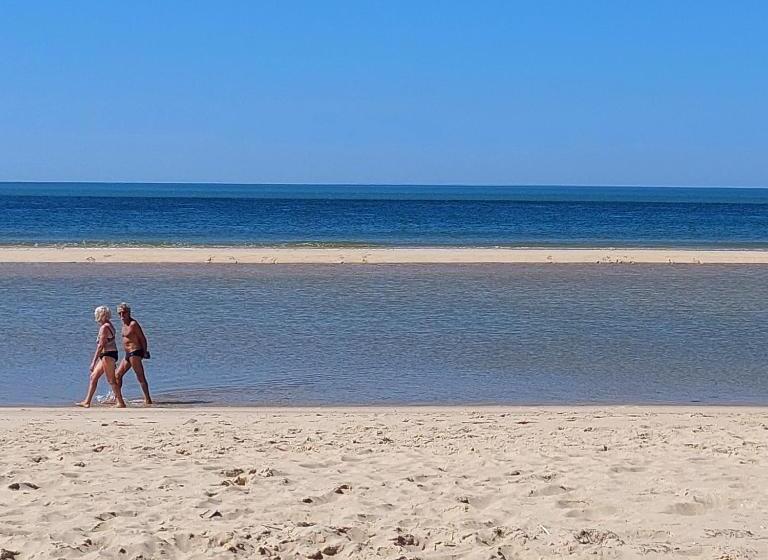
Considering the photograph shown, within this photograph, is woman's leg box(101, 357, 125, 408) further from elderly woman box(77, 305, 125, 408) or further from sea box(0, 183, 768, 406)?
sea box(0, 183, 768, 406)

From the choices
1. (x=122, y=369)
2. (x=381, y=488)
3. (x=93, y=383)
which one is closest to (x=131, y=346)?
(x=122, y=369)

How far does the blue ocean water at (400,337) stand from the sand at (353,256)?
5.23m

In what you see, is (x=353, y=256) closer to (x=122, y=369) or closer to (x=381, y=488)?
(x=122, y=369)

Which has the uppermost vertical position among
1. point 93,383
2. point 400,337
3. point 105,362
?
point 105,362

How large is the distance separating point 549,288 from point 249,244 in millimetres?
21237

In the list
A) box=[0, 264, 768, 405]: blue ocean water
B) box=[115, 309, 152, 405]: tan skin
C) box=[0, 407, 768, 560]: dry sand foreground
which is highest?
box=[115, 309, 152, 405]: tan skin

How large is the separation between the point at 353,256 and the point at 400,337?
19.0 m

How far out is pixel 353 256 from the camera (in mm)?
34969

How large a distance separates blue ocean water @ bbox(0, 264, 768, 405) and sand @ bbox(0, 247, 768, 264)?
17.2 feet

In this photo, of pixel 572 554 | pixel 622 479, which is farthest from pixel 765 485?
pixel 572 554

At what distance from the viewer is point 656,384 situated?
12.6 meters

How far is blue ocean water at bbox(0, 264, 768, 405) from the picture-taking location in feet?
39.7

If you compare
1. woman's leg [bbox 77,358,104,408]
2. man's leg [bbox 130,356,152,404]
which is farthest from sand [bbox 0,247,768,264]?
woman's leg [bbox 77,358,104,408]

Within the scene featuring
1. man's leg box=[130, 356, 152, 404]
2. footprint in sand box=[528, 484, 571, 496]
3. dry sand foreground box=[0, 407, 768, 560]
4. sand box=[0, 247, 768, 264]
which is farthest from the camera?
sand box=[0, 247, 768, 264]
